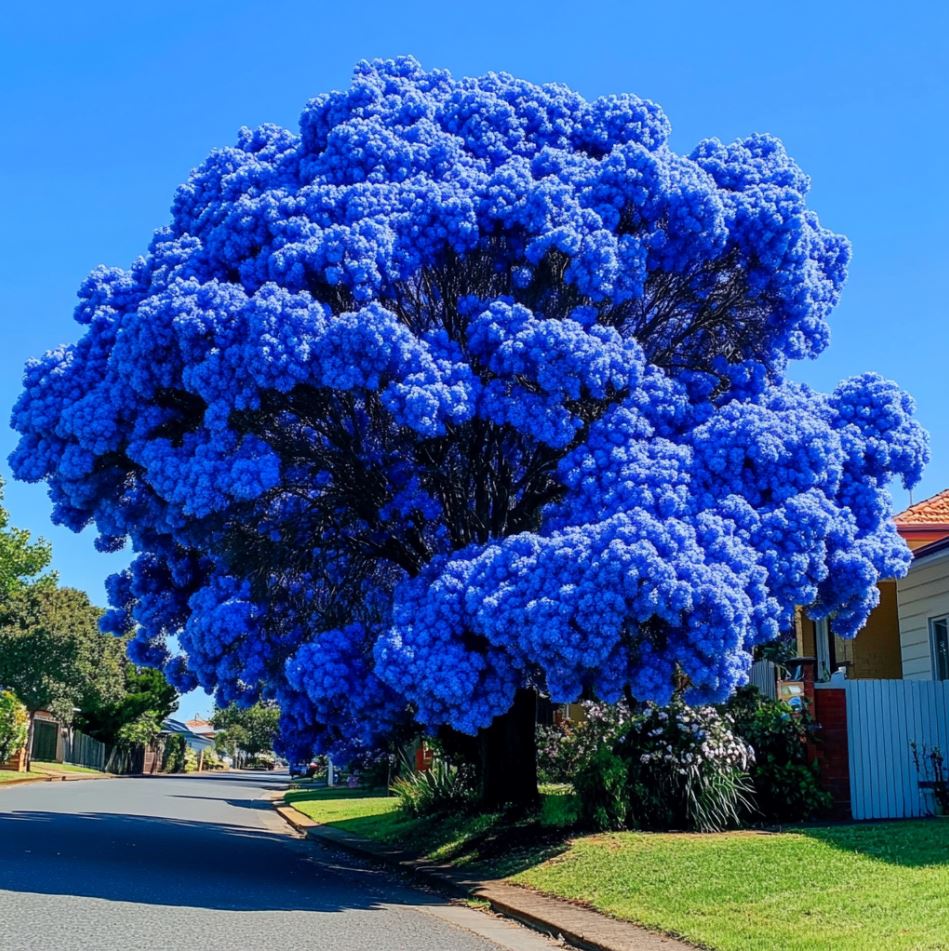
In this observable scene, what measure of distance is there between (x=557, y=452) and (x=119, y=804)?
20.8 m

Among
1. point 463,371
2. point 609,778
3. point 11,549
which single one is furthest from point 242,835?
point 11,549

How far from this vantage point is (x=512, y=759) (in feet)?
59.7

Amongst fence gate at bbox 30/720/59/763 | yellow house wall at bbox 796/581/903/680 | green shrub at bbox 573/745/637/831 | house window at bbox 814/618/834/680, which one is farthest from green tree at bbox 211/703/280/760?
green shrub at bbox 573/745/637/831

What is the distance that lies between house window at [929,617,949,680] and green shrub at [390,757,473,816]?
7.83 metres

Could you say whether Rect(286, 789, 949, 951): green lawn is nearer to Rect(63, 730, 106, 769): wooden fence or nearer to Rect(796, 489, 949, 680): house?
Rect(796, 489, 949, 680): house

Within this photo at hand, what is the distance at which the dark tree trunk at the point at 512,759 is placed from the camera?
1802 centimetres

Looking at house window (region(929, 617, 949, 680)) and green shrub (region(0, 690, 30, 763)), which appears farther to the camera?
green shrub (region(0, 690, 30, 763))

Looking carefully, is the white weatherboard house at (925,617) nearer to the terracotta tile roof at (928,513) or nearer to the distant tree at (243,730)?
the terracotta tile roof at (928,513)

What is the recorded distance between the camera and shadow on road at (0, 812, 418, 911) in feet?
41.3

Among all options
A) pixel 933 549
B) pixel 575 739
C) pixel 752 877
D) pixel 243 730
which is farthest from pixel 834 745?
pixel 243 730

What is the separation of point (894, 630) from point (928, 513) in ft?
7.37

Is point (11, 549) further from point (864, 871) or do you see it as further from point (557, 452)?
point (864, 871)

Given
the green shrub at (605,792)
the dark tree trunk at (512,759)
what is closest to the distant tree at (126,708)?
the dark tree trunk at (512,759)

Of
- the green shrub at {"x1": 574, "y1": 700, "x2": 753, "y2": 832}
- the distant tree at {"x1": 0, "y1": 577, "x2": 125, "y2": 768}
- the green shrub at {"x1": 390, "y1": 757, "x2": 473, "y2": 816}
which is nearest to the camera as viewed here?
the green shrub at {"x1": 574, "y1": 700, "x2": 753, "y2": 832}
